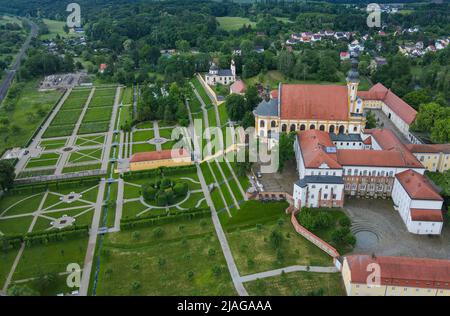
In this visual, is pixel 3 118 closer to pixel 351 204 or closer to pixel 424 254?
pixel 351 204

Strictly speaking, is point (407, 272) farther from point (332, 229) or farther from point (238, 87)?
point (238, 87)

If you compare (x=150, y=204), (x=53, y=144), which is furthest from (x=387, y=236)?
(x=53, y=144)

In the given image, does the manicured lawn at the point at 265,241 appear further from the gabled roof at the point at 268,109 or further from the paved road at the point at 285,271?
the gabled roof at the point at 268,109

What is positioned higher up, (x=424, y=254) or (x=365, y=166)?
(x=365, y=166)

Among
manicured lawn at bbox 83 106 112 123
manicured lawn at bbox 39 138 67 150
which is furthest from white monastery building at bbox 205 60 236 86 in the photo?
manicured lawn at bbox 39 138 67 150

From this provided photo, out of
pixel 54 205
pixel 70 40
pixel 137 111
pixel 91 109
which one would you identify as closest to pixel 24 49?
pixel 70 40

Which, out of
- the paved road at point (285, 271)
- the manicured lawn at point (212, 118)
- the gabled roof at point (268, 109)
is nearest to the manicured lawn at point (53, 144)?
the manicured lawn at point (212, 118)
